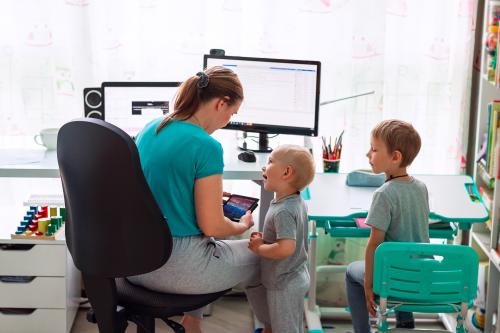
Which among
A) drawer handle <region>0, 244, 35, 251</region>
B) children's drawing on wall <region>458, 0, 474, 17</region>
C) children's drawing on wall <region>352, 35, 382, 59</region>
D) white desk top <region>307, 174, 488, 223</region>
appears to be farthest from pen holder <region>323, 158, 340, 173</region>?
drawer handle <region>0, 244, 35, 251</region>

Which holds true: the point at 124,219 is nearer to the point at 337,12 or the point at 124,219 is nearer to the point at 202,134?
the point at 202,134

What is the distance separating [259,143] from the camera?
309cm

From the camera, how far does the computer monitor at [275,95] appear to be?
303 cm

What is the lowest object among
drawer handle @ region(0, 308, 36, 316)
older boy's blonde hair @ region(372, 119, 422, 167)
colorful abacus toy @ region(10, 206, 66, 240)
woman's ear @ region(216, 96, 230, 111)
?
drawer handle @ region(0, 308, 36, 316)

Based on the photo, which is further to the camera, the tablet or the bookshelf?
the bookshelf

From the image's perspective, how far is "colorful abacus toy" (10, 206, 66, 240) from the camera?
9.30 feet

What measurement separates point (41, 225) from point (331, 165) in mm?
1149

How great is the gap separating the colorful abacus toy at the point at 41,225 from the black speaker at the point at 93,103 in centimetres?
41

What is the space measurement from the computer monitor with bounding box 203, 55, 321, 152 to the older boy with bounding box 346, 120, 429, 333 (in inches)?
25.3

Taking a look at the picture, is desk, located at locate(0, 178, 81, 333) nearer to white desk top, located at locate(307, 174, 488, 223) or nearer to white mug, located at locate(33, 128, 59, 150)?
white mug, located at locate(33, 128, 59, 150)

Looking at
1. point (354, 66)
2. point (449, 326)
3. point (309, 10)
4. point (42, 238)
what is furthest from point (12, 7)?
point (449, 326)

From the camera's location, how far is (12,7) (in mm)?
3223

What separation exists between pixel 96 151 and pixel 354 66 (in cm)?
168

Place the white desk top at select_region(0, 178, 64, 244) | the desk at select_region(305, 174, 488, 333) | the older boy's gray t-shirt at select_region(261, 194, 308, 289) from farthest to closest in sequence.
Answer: the white desk top at select_region(0, 178, 64, 244), the desk at select_region(305, 174, 488, 333), the older boy's gray t-shirt at select_region(261, 194, 308, 289)
